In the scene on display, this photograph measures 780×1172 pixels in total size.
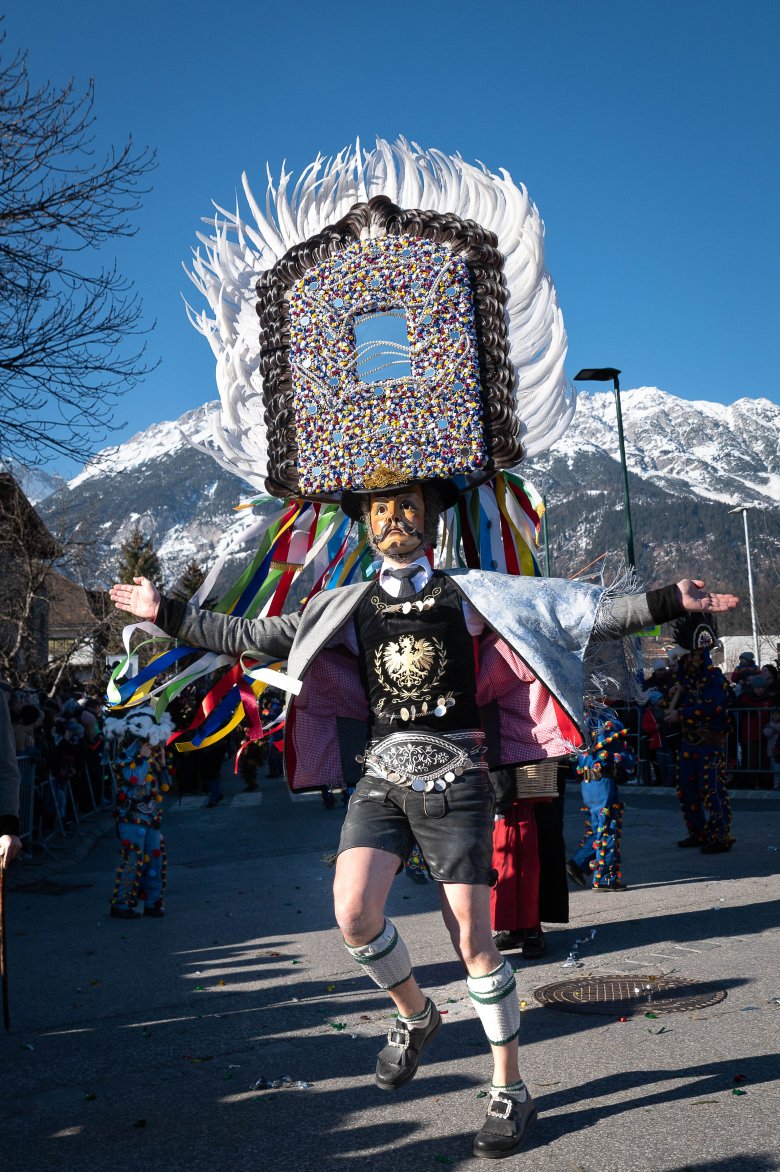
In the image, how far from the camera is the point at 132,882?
8.95 metres

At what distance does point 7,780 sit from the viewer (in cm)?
490

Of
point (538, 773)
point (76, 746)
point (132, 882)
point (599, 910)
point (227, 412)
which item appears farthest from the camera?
point (76, 746)

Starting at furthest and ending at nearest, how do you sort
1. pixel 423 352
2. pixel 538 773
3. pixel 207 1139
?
pixel 538 773 → pixel 423 352 → pixel 207 1139

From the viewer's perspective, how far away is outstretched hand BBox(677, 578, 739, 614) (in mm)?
4348

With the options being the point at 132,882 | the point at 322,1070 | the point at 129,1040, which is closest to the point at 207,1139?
the point at 322,1070

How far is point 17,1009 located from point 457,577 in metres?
3.52

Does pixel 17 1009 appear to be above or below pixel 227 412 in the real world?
below

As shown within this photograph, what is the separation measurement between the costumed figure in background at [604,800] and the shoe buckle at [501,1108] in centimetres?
462

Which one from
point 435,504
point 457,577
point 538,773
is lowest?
point 538,773

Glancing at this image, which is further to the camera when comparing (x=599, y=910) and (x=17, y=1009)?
(x=599, y=910)

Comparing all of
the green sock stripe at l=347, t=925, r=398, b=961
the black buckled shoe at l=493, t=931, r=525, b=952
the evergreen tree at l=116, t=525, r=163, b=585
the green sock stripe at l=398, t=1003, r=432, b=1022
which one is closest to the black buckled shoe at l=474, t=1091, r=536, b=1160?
the green sock stripe at l=398, t=1003, r=432, b=1022

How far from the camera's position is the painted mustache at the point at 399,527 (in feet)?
15.4

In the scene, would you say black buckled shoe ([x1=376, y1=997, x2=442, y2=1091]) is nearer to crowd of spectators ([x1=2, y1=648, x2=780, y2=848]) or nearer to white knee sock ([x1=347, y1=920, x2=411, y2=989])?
white knee sock ([x1=347, y1=920, x2=411, y2=989])

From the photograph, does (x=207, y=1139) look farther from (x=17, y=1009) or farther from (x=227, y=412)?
(x=227, y=412)
